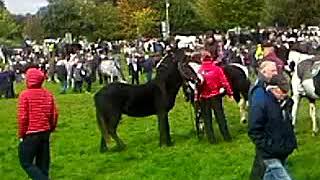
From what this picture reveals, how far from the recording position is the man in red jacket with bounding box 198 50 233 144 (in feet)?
51.7

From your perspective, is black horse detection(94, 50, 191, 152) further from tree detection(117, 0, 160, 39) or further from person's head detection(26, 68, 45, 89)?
tree detection(117, 0, 160, 39)

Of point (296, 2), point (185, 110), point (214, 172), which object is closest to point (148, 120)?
point (185, 110)

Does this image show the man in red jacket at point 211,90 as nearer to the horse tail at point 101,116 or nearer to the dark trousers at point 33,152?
the horse tail at point 101,116

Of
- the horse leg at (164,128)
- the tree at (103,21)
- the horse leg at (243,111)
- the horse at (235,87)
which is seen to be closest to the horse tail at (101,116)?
the horse leg at (164,128)

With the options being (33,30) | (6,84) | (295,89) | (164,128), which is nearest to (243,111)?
(295,89)

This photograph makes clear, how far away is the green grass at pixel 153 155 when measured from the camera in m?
13.2

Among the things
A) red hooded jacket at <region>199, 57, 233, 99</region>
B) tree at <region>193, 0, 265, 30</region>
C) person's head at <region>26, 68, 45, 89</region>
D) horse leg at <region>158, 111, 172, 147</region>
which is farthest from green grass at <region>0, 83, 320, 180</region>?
tree at <region>193, 0, 265, 30</region>

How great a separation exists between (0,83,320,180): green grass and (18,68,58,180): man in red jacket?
268 centimetres

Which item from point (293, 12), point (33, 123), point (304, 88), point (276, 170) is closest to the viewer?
point (276, 170)

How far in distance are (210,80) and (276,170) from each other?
7363 mm

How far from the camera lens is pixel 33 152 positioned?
432 inches

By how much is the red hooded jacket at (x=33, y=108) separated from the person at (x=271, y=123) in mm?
3670

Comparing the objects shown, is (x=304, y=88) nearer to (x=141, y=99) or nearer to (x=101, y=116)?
(x=141, y=99)

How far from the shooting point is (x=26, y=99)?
432 inches
